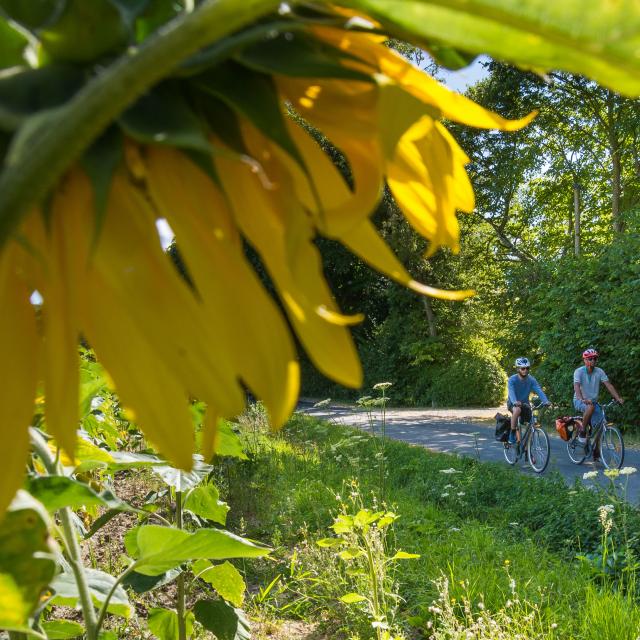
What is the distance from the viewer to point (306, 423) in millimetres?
10336

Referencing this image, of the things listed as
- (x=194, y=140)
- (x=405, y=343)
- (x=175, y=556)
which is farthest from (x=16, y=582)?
(x=405, y=343)

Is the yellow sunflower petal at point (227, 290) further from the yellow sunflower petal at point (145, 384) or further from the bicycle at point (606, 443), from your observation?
the bicycle at point (606, 443)

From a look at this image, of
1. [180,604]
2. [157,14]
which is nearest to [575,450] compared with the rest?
[180,604]

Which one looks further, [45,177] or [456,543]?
[456,543]

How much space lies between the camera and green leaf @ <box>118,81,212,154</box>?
218 mm

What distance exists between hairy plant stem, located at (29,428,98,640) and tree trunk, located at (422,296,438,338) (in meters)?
16.5

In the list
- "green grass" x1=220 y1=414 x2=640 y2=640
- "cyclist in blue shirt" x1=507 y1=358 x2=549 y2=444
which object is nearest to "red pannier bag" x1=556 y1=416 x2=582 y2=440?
"cyclist in blue shirt" x1=507 y1=358 x2=549 y2=444

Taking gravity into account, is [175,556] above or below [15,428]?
below

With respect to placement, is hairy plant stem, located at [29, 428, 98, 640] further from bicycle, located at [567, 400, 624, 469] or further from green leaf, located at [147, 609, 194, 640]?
bicycle, located at [567, 400, 624, 469]

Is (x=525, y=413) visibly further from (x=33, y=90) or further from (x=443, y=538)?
(x=33, y=90)

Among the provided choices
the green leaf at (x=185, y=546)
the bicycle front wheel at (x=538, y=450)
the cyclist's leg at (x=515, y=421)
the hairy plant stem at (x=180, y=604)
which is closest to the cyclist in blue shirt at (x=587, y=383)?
the bicycle front wheel at (x=538, y=450)

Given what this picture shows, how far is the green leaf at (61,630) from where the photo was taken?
78cm

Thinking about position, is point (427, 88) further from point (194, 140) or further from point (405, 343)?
point (405, 343)

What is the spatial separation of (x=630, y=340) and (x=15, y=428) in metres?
9.59
